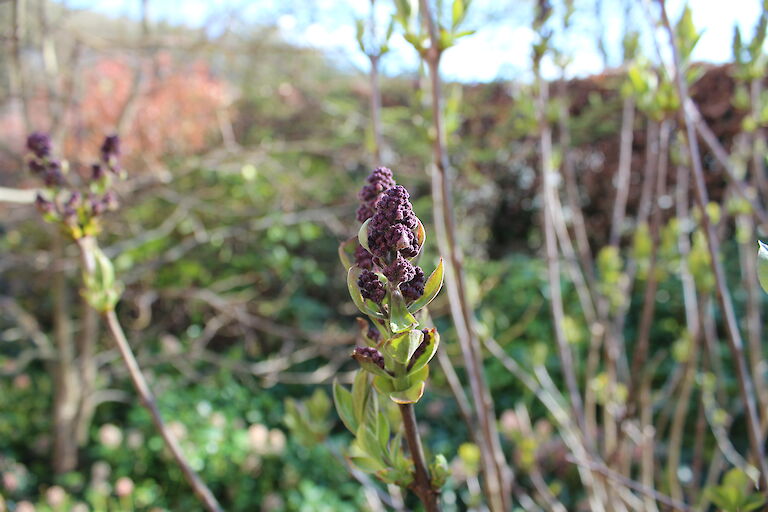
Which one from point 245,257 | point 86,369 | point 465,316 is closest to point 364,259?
point 465,316

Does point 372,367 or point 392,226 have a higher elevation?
point 392,226

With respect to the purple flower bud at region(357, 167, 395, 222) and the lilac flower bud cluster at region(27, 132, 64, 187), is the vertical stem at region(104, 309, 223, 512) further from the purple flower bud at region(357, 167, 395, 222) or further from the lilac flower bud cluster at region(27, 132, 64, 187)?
the purple flower bud at region(357, 167, 395, 222)

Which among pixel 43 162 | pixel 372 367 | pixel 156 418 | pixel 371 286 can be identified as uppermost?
pixel 43 162

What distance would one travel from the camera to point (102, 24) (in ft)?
20.8

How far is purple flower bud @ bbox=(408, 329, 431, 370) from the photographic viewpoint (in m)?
0.64

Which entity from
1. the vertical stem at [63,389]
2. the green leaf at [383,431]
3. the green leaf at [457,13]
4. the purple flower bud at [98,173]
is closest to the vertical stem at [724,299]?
the green leaf at [457,13]

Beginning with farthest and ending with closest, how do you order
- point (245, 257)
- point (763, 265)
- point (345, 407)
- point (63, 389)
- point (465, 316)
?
point (245, 257), point (63, 389), point (465, 316), point (345, 407), point (763, 265)

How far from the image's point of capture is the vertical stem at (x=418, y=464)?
26.1 inches

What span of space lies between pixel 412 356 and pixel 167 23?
6.06 metres

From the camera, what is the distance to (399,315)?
580 mm

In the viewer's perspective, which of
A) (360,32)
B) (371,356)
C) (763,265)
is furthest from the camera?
(360,32)

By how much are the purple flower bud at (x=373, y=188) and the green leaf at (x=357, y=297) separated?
92mm

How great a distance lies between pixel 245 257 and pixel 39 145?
3554 millimetres

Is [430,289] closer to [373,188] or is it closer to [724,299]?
[373,188]
